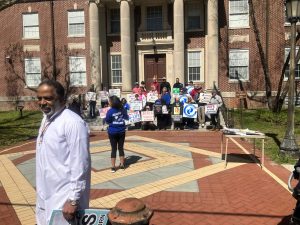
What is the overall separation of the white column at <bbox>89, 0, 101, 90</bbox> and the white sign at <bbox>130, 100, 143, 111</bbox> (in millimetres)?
7767

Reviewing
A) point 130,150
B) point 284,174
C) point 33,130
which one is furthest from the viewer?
point 33,130

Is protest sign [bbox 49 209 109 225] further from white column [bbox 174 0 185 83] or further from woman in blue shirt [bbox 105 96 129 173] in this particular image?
white column [bbox 174 0 185 83]

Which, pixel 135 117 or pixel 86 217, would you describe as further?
pixel 135 117

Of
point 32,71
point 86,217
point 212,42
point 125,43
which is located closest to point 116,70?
point 125,43

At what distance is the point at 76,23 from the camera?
2561cm

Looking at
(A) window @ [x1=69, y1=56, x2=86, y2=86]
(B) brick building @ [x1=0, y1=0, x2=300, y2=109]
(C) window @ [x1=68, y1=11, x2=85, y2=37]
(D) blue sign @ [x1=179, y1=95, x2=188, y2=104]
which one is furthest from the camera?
(A) window @ [x1=69, y1=56, x2=86, y2=86]

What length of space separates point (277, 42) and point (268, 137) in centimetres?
1150

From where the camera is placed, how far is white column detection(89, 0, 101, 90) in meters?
23.2

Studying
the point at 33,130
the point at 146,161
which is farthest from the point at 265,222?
the point at 33,130

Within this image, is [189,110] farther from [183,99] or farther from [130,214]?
[130,214]

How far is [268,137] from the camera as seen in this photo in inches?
527

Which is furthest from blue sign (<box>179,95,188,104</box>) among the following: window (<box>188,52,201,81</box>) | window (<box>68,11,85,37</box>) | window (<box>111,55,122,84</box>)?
window (<box>68,11,85,37</box>)

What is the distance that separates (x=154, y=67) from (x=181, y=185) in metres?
18.0

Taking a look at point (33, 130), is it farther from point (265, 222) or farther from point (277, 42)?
point (277, 42)
